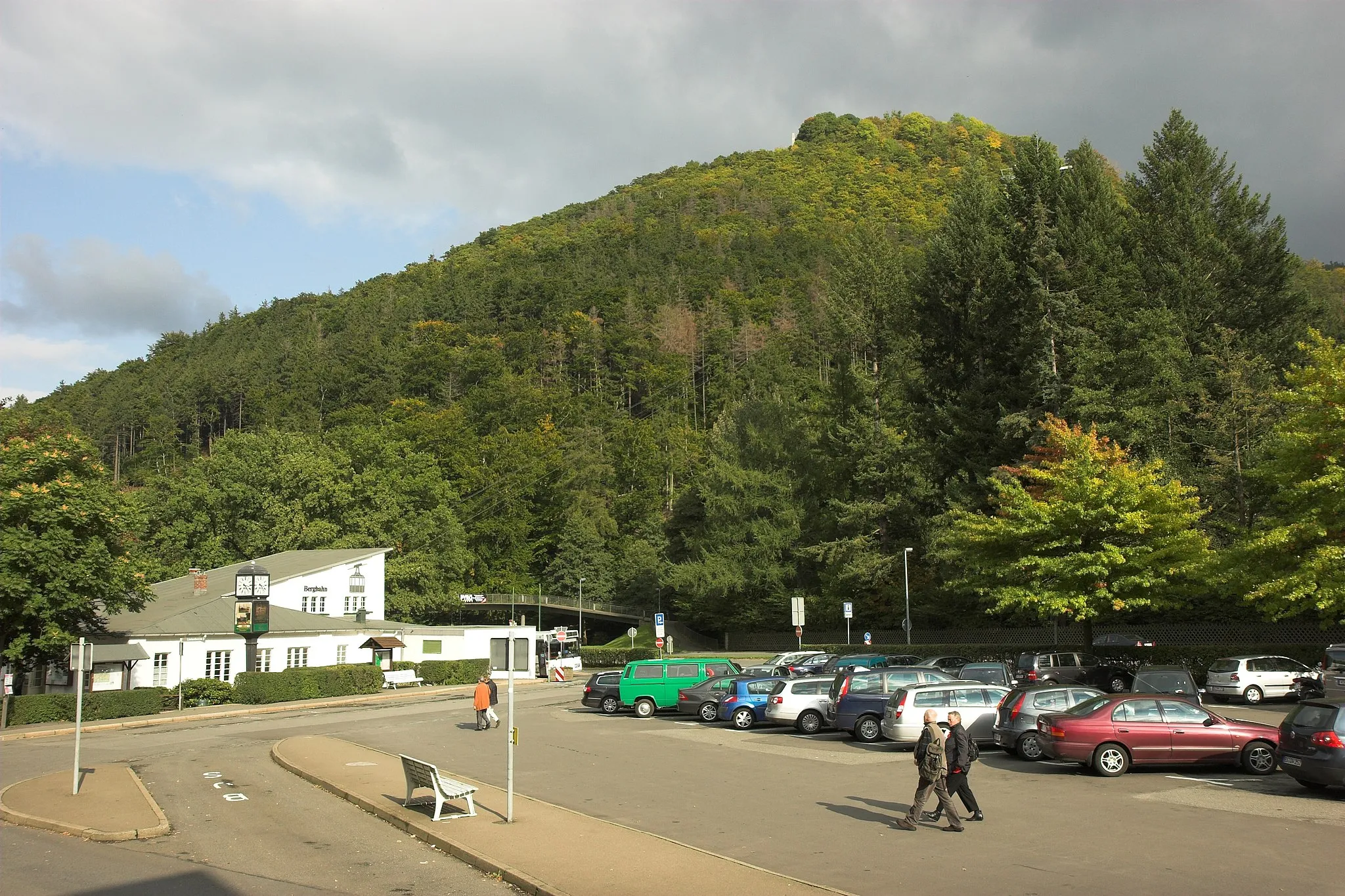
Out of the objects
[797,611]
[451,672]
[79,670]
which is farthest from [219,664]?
[79,670]

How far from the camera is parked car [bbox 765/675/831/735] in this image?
83.6ft

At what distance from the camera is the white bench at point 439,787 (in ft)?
45.3

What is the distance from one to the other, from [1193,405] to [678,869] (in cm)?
4882

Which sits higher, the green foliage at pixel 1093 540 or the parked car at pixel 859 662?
the green foliage at pixel 1093 540

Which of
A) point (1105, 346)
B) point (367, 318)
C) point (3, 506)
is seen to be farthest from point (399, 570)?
point (367, 318)

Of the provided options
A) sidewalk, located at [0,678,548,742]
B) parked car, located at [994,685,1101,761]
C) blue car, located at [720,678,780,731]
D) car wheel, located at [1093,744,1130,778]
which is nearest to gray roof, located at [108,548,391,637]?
sidewalk, located at [0,678,548,742]

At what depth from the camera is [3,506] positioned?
111 feet

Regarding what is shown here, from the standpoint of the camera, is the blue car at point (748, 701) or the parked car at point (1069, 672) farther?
the parked car at point (1069, 672)

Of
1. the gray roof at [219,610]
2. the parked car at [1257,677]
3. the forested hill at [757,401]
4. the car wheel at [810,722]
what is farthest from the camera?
the forested hill at [757,401]

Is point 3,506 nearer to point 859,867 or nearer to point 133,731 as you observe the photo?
point 133,731

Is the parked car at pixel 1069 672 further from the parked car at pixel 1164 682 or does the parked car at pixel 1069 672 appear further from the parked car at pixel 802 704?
the parked car at pixel 802 704

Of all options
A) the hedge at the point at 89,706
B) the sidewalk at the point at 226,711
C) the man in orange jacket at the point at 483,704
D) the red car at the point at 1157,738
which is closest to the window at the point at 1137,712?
the red car at the point at 1157,738

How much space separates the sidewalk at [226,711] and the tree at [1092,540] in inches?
922

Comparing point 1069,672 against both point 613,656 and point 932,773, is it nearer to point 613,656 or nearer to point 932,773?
point 932,773
